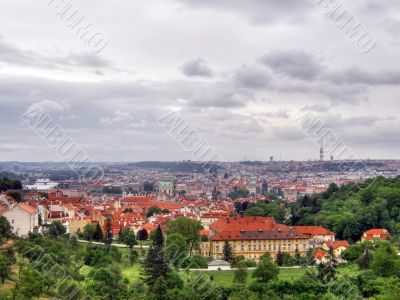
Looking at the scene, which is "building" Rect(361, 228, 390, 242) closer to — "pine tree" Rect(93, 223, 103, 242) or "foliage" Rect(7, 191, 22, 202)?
"pine tree" Rect(93, 223, 103, 242)

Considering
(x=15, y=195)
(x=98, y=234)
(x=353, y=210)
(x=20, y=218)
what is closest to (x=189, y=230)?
(x=98, y=234)

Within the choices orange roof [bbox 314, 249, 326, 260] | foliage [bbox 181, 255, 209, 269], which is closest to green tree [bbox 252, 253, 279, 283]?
foliage [bbox 181, 255, 209, 269]

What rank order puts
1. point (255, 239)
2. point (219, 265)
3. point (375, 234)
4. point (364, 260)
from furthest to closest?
point (375, 234)
point (255, 239)
point (219, 265)
point (364, 260)

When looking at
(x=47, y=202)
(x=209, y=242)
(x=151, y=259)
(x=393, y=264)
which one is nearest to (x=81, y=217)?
(x=47, y=202)

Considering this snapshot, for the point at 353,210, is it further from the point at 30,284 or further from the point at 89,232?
the point at 30,284

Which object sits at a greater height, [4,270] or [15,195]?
[15,195]

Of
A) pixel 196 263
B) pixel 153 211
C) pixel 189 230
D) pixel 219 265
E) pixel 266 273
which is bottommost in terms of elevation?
pixel 219 265
